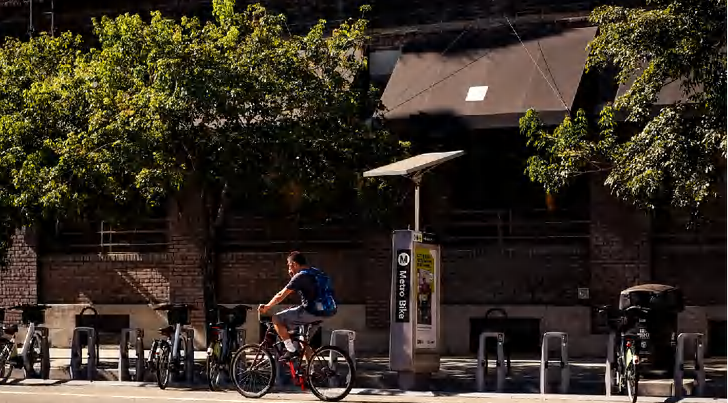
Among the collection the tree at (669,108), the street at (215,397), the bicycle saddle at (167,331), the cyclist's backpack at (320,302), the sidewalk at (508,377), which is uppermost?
the tree at (669,108)

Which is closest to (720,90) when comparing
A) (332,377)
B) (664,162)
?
(664,162)

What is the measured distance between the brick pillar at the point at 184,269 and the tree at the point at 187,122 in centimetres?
490

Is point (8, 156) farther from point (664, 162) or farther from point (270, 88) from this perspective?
point (664, 162)

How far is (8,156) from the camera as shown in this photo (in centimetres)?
1845

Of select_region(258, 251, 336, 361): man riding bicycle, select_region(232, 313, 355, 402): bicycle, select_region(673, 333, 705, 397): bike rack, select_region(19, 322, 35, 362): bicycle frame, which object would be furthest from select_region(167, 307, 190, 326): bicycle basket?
select_region(673, 333, 705, 397): bike rack

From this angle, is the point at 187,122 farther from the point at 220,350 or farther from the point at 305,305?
the point at 305,305

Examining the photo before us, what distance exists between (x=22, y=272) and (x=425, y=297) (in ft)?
42.7

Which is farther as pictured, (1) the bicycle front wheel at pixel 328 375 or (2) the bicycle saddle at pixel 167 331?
(2) the bicycle saddle at pixel 167 331

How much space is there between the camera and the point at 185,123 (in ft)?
60.5

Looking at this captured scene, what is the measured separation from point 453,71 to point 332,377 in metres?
8.61

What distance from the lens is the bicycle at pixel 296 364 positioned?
14.5 m

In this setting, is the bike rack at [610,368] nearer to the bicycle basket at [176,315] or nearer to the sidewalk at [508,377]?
the sidewalk at [508,377]

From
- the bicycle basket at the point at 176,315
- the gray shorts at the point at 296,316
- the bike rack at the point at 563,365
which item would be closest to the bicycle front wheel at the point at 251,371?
the gray shorts at the point at 296,316

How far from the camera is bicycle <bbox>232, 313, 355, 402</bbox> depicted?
47.6 feet
